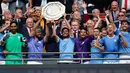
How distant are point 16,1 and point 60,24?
2268 mm

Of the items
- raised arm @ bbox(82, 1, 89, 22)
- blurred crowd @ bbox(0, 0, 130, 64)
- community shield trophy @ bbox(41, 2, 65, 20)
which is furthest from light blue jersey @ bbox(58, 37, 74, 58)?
raised arm @ bbox(82, 1, 89, 22)

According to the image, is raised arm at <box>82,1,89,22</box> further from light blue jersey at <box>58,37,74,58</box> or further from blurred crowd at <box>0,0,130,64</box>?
light blue jersey at <box>58,37,74,58</box>

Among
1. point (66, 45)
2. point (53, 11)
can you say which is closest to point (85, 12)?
point (53, 11)

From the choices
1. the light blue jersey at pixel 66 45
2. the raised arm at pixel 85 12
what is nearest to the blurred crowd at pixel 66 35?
the light blue jersey at pixel 66 45

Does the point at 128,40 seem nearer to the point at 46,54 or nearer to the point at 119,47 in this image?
the point at 119,47

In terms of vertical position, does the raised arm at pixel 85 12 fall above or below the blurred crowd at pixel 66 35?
above

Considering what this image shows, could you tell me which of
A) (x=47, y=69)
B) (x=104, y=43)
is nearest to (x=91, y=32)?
(x=104, y=43)

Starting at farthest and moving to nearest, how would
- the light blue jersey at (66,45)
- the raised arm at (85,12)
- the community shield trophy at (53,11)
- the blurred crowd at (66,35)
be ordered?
the raised arm at (85,12) → the community shield trophy at (53,11) → the light blue jersey at (66,45) → the blurred crowd at (66,35)

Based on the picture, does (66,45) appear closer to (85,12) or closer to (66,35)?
(66,35)

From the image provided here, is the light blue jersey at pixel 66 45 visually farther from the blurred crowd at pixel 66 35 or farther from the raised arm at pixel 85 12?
the raised arm at pixel 85 12

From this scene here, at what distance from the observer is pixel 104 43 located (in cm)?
A: 1330

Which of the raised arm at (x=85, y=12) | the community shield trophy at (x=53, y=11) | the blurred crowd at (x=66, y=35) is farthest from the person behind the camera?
the raised arm at (x=85, y=12)

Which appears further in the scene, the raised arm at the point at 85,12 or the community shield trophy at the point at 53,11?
the raised arm at the point at 85,12

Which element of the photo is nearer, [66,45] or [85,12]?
[66,45]
